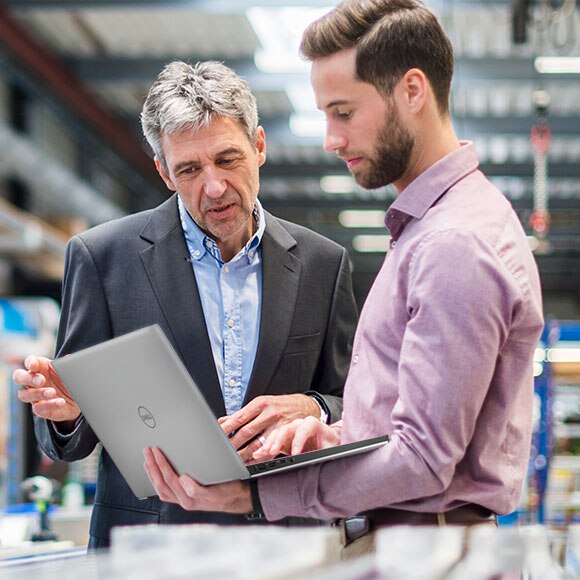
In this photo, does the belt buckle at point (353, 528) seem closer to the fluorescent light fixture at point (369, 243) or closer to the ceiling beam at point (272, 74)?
the ceiling beam at point (272, 74)

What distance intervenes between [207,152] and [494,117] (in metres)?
10.2

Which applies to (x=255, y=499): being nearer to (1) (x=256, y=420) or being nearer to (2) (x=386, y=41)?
(1) (x=256, y=420)

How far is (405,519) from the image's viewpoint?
5.52 feet

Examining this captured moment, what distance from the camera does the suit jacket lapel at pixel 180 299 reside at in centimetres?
225

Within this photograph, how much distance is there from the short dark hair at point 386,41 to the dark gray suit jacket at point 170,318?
0.70 metres

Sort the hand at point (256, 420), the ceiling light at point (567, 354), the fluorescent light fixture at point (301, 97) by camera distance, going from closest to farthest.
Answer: the hand at point (256, 420), the ceiling light at point (567, 354), the fluorescent light fixture at point (301, 97)

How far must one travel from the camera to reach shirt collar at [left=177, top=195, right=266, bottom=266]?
2.36 meters

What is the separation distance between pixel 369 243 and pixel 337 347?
54.4 ft

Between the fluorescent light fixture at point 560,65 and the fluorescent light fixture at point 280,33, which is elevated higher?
the fluorescent light fixture at point 280,33

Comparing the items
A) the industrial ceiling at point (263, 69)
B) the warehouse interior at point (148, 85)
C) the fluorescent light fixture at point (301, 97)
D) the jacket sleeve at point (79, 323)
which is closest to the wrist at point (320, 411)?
the jacket sleeve at point (79, 323)

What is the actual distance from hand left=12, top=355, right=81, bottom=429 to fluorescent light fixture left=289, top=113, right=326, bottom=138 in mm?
9384

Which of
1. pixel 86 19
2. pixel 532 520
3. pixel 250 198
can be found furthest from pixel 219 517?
pixel 86 19

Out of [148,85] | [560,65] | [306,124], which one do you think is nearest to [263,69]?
[148,85]

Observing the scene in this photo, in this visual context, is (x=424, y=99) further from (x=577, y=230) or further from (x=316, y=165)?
(x=577, y=230)
